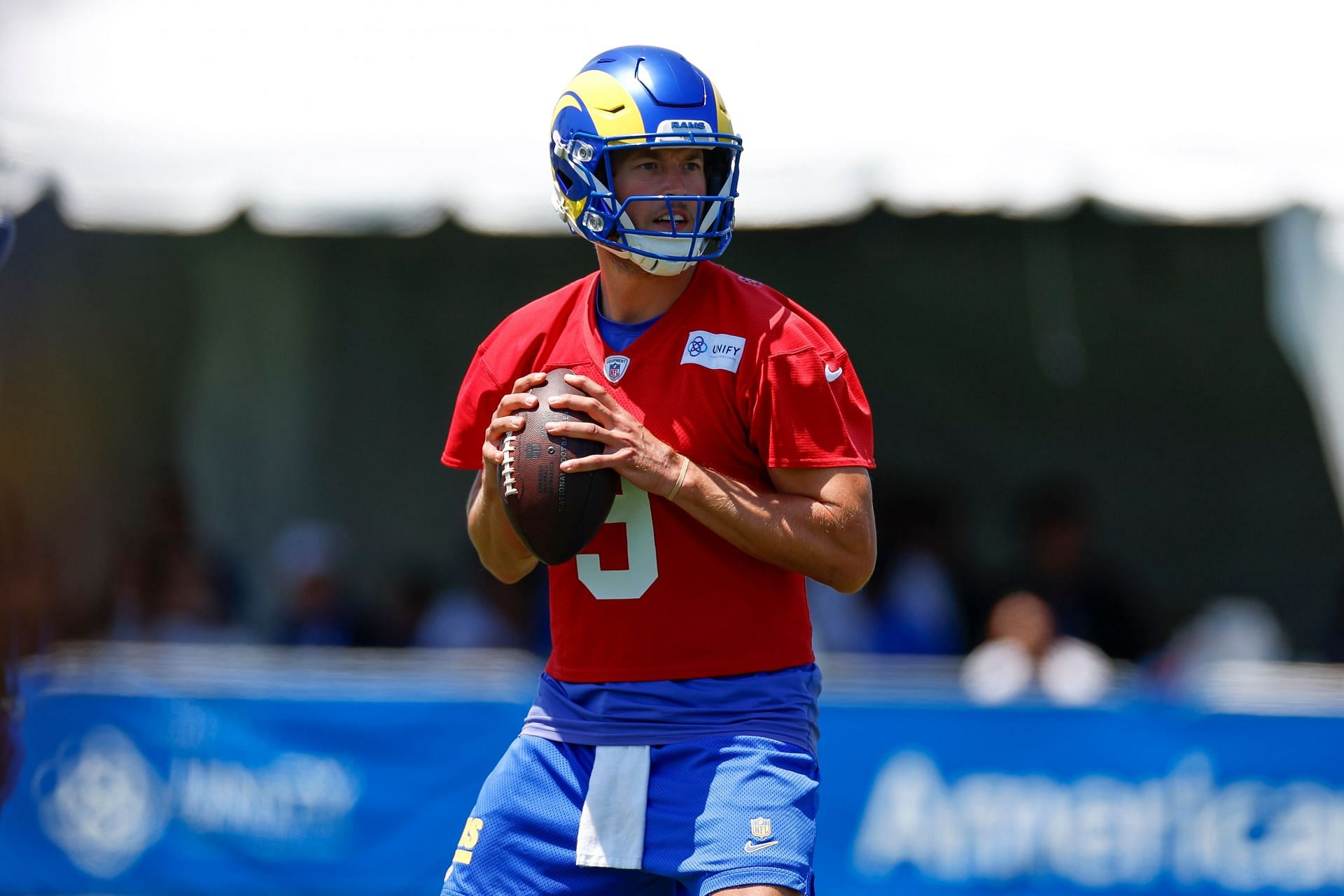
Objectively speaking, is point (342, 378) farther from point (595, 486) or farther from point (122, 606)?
point (595, 486)

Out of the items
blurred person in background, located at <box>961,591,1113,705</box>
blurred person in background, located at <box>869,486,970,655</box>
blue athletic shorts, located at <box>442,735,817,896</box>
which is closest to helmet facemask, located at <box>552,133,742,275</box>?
blue athletic shorts, located at <box>442,735,817,896</box>

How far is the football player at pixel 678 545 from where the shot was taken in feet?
9.80

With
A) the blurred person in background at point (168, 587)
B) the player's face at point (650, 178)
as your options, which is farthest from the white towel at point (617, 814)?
the blurred person in background at point (168, 587)

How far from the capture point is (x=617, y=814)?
3.03 meters

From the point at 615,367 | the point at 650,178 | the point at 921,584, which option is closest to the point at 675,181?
the point at 650,178

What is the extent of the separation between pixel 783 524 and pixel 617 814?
66 centimetres

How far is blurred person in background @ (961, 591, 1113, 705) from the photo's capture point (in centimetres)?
671

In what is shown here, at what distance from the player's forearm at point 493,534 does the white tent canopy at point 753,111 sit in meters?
3.59

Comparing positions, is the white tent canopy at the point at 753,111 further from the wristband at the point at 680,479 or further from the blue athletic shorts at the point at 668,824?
the blue athletic shorts at the point at 668,824

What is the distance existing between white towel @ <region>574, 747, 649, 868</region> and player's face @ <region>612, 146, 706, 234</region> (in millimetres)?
1078

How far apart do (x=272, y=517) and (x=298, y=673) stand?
9.04ft

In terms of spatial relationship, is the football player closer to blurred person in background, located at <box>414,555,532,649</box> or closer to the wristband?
the wristband

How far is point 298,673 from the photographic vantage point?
6.71 metres

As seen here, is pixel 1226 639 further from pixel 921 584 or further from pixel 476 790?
pixel 476 790
